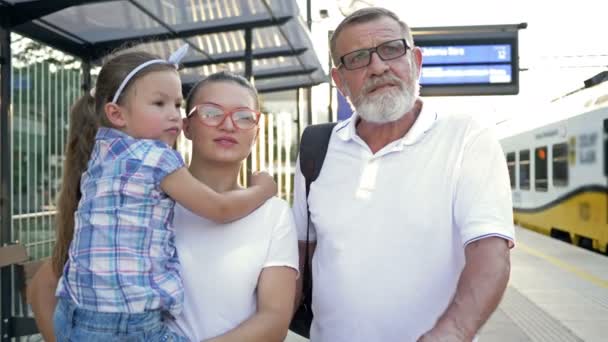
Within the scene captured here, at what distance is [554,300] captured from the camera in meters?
6.42

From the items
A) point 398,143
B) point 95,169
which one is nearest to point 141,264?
point 95,169

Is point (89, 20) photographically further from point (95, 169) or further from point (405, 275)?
point (405, 275)

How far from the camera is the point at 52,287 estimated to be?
1.67m

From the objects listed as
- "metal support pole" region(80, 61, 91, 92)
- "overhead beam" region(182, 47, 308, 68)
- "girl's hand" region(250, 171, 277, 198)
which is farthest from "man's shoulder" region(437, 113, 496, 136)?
"overhead beam" region(182, 47, 308, 68)

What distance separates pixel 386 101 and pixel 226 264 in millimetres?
662

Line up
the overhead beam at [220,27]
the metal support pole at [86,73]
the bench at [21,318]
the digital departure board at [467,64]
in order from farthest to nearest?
the digital departure board at [467,64] → the overhead beam at [220,27] → the metal support pole at [86,73] → the bench at [21,318]

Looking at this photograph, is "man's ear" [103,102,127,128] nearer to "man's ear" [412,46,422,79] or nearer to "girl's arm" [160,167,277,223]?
"girl's arm" [160,167,277,223]

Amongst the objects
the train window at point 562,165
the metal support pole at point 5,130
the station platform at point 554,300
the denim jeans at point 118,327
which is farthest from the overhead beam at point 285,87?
the train window at point 562,165

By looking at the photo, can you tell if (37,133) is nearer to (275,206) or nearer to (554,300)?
(275,206)

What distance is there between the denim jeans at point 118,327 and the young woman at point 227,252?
0.07 metres

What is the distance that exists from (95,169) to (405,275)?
848 millimetres

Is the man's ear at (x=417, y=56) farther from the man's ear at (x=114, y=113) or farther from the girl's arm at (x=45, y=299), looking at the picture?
the girl's arm at (x=45, y=299)

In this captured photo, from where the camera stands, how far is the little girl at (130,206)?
1.42 meters

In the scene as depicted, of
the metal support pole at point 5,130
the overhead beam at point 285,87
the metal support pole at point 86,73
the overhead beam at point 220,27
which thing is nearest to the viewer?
the metal support pole at point 5,130
